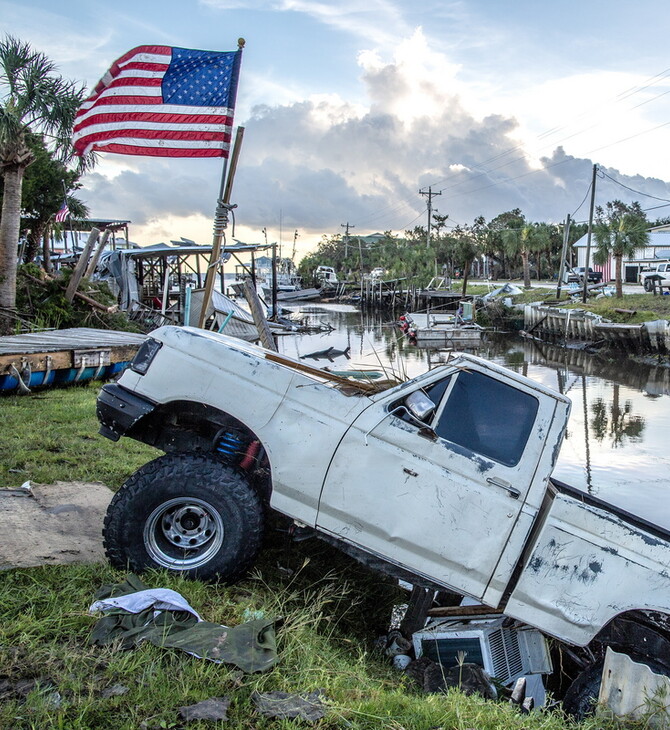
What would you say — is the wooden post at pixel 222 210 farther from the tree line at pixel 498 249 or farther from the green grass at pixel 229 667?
the tree line at pixel 498 249

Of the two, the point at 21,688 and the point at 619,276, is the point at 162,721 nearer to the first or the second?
the point at 21,688

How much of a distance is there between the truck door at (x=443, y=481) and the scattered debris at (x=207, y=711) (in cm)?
136

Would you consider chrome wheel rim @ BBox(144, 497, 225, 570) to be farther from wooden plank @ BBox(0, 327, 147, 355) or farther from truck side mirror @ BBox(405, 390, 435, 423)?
wooden plank @ BBox(0, 327, 147, 355)

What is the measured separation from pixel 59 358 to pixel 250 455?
8144mm

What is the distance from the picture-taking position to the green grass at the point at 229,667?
2.97 m

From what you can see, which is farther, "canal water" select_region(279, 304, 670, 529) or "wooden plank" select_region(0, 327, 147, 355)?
"canal water" select_region(279, 304, 670, 529)

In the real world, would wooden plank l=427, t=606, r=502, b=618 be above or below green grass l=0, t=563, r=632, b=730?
below

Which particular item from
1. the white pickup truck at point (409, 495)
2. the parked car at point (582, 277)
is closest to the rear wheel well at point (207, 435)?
the white pickup truck at point (409, 495)

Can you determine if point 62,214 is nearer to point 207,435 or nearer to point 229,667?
point 207,435

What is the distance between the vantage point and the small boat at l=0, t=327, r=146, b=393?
1074 centimetres

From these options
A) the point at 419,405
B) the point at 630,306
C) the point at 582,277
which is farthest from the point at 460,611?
the point at 582,277

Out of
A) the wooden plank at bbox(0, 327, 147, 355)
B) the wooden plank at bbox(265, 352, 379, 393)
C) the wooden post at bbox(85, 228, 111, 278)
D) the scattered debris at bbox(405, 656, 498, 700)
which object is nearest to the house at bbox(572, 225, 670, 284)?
the wooden post at bbox(85, 228, 111, 278)

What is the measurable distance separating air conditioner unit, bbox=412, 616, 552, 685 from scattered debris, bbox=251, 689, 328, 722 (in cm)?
133

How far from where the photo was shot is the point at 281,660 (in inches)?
141
